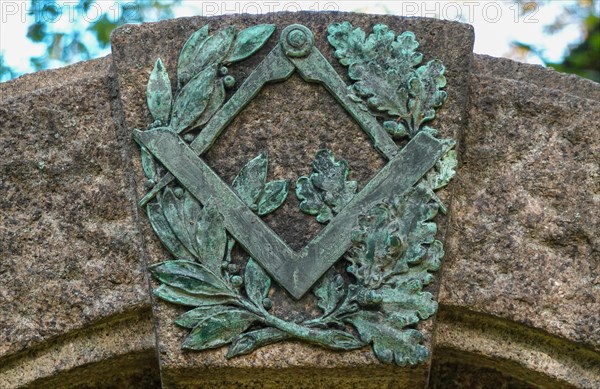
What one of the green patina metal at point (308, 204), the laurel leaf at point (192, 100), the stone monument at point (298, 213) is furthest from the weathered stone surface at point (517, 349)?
the laurel leaf at point (192, 100)

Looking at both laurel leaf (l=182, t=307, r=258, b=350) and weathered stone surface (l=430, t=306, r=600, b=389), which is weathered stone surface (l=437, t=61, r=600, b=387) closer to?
weathered stone surface (l=430, t=306, r=600, b=389)

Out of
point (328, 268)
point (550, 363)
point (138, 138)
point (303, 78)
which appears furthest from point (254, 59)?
point (550, 363)

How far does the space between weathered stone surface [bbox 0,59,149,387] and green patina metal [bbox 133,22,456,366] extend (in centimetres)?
8

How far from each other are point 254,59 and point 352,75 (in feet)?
0.64

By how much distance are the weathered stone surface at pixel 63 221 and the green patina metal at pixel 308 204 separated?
0.08m

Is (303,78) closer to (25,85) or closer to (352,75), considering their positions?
(352,75)

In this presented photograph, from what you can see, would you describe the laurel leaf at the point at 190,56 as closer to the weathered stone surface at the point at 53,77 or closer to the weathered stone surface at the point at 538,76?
the weathered stone surface at the point at 53,77

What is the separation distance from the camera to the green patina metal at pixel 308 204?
235 centimetres

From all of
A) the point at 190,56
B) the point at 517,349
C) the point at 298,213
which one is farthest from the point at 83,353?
the point at 517,349

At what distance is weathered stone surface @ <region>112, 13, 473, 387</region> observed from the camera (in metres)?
2.35

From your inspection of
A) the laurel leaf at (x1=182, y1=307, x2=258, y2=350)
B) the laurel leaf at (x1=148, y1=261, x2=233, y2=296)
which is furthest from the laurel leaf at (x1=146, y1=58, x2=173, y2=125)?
the laurel leaf at (x1=182, y1=307, x2=258, y2=350)

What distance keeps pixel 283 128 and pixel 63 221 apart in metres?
0.46

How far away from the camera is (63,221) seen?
2.45m

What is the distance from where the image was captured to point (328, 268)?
7.78ft
